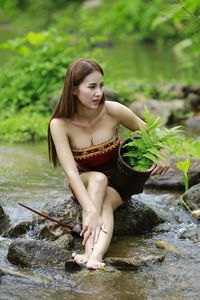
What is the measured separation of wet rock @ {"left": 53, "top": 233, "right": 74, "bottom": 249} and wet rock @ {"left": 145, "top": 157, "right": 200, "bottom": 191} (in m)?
1.84

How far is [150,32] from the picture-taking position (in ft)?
75.2

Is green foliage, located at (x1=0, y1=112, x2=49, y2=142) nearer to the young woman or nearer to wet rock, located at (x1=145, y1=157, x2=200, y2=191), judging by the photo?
wet rock, located at (x1=145, y1=157, x2=200, y2=191)

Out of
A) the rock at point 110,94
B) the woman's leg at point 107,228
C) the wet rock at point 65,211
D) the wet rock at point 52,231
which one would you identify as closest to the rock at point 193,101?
the rock at point 110,94

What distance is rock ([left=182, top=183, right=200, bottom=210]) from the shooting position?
5136 mm

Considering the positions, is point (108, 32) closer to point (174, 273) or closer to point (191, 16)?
point (191, 16)

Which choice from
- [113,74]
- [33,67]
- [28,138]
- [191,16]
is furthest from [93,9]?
[191,16]

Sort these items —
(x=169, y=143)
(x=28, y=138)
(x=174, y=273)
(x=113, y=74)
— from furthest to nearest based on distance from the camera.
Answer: (x=113, y=74), (x=28, y=138), (x=169, y=143), (x=174, y=273)

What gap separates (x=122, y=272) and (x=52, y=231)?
927mm

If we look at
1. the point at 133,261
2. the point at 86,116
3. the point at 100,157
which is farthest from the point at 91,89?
the point at 133,261

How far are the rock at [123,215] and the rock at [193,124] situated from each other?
4015 mm

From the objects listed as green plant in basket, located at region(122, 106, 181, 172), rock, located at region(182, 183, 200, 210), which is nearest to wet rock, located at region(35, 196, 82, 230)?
green plant in basket, located at region(122, 106, 181, 172)

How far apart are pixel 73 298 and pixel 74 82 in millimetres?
1849

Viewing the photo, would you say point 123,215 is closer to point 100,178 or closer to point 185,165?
point 100,178

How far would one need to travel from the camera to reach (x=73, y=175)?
4359mm
